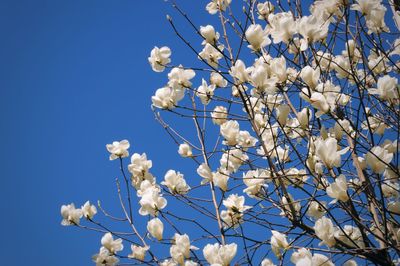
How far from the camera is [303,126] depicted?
5.30ft

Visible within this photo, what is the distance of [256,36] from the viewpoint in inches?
63.4

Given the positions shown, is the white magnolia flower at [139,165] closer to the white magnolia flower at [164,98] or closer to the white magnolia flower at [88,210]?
the white magnolia flower at [88,210]

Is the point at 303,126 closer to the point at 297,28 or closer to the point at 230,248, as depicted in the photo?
the point at 297,28

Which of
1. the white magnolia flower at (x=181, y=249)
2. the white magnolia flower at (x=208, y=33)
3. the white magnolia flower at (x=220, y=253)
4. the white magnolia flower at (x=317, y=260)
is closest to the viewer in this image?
the white magnolia flower at (x=317, y=260)

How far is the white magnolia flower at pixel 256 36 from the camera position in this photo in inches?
62.8

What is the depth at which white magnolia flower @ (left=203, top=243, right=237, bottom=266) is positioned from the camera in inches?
61.9

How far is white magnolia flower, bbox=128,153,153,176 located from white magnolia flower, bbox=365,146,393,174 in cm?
140

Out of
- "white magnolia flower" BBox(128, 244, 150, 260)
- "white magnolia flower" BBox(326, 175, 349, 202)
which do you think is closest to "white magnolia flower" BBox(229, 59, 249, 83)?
"white magnolia flower" BBox(326, 175, 349, 202)

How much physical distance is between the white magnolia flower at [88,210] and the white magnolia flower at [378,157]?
1.74 metres

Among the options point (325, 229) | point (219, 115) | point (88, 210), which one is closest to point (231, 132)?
point (219, 115)

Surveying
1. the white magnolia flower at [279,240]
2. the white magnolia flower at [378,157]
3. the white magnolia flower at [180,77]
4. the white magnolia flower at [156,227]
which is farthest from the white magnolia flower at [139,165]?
the white magnolia flower at [378,157]

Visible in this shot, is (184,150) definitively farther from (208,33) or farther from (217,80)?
(208,33)

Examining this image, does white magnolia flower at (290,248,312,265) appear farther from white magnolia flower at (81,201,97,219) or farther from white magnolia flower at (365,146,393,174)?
white magnolia flower at (81,201,97,219)

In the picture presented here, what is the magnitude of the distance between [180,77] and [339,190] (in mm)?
1079
